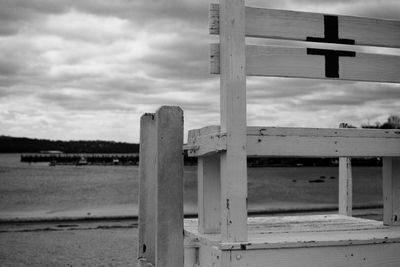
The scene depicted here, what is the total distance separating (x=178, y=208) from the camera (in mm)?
2893

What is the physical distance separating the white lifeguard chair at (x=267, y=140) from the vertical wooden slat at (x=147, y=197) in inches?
16.3

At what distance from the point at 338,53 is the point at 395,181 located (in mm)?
1062

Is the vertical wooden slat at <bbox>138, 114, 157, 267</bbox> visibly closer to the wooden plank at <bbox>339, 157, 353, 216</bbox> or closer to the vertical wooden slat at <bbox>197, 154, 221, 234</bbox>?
the vertical wooden slat at <bbox>197, 154, 221, 234</bbox>

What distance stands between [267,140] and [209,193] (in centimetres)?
70

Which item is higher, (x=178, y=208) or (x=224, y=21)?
(x=224, y=21)

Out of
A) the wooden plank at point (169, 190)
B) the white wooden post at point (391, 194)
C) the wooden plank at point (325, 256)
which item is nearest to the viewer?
the wooden plank at point (325, 256)

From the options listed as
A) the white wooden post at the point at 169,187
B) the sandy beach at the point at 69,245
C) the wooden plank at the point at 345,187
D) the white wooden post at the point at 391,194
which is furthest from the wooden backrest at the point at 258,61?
the sandy beach at the point at 69,245

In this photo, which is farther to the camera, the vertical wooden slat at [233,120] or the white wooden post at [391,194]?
the white wooden post at [391,194]

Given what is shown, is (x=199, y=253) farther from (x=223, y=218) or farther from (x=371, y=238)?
(x=371, y=238)

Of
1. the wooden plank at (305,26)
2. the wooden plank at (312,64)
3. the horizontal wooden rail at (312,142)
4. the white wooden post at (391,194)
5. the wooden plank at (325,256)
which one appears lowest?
the wooden plank at (325,256)

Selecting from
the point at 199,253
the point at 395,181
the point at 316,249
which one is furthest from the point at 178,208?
the point at 395,181

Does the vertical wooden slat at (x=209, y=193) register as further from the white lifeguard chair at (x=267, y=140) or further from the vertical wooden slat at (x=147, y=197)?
the vertical wooden slat at (x=147, y=197)

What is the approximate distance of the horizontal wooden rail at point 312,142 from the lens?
267cm

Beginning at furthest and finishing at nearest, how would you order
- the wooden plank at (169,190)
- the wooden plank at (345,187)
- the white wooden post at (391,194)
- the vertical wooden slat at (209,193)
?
the wooden plank at (345,187) < the white wooden post at (391,194) < the vertical wooden slat at (209,193) < the wooden plank at (169,190)
